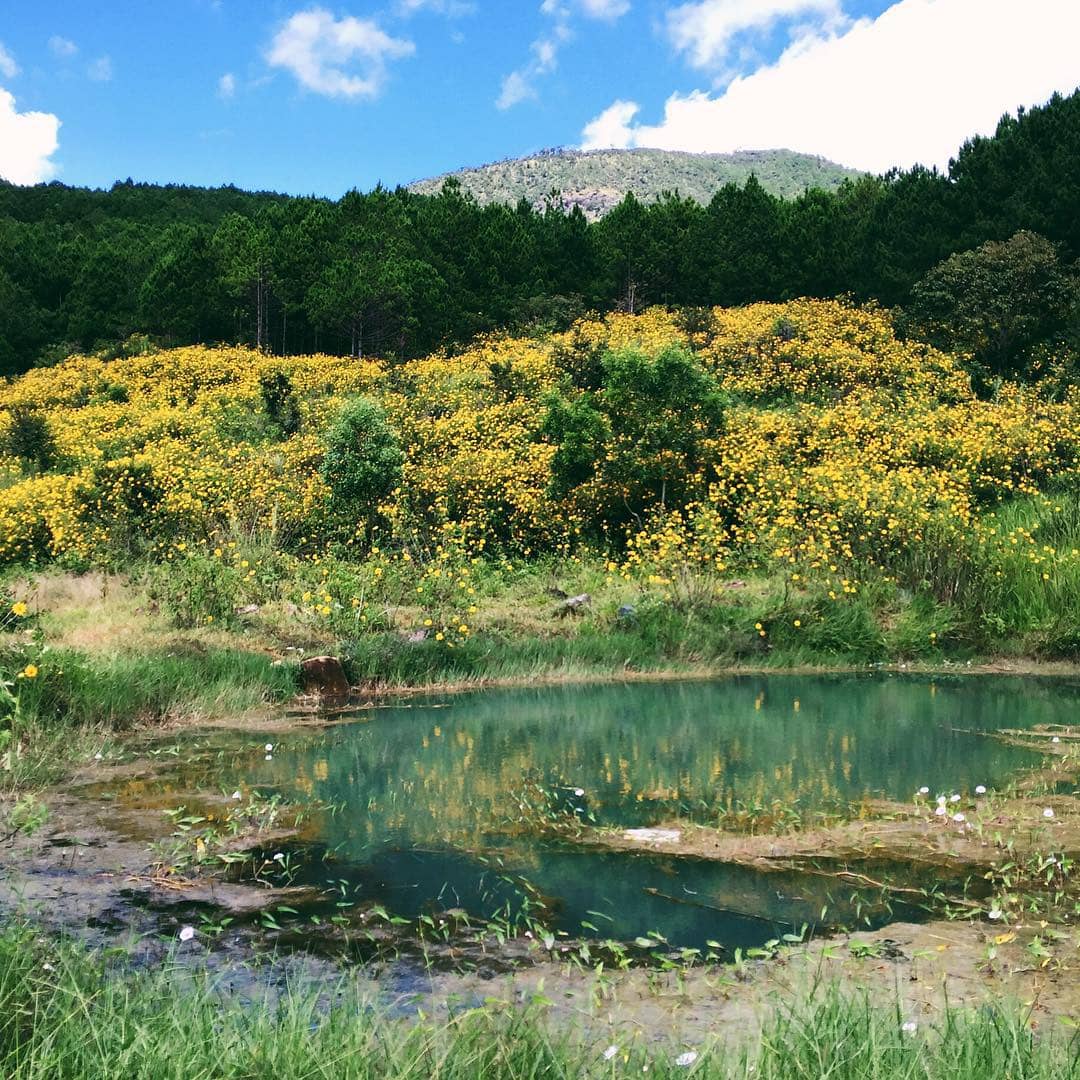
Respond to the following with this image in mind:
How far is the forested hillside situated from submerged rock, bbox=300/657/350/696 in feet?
83.6

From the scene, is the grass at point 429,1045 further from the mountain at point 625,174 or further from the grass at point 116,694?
the mountain at point 625,174

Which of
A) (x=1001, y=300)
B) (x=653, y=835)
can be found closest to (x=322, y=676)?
(x=653, y=835)

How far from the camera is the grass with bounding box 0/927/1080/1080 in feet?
10.5

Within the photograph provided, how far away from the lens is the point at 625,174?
14062cm

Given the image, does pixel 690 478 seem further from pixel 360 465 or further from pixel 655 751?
pixel 655 751

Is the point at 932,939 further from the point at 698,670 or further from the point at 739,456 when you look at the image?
the point at 739,456

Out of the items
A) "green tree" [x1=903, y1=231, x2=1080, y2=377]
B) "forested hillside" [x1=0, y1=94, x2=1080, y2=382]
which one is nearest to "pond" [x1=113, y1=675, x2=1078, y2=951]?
"green tree" [x1=903, y1=231, x2=1080, y2=377]

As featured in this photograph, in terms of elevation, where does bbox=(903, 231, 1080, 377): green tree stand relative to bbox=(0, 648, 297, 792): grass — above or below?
above

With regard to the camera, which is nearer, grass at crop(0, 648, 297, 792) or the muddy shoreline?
the muddy shoreline

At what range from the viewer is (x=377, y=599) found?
15.6 m

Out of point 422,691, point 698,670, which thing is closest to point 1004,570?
point 698,670

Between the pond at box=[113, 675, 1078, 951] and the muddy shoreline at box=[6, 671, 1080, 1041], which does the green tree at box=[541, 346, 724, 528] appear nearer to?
the pond at box=[113, 675, 1078, 951]

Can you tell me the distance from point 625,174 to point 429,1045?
14696cm

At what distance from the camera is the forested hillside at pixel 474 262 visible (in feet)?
107
